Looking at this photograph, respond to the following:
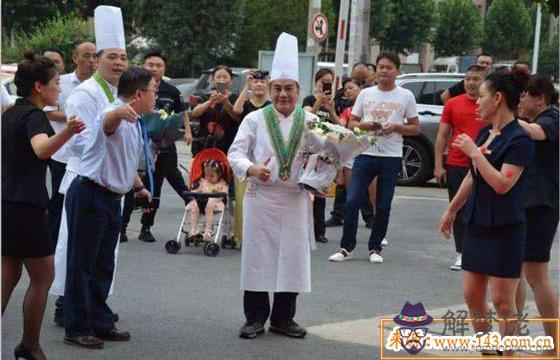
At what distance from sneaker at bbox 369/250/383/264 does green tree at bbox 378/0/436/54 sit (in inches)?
2250

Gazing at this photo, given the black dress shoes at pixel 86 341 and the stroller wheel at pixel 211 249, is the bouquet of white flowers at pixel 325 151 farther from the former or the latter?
the stroller wheel at pixel 211 249

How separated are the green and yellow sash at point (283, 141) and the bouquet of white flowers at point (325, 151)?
9 centimetres

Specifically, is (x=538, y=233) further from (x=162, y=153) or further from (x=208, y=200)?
(x=162, y=153)

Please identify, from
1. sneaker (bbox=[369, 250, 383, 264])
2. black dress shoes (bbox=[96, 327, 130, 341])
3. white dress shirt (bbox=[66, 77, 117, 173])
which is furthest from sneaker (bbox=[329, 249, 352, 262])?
white dress shirt (bbox=[66, 77, 117, 173])

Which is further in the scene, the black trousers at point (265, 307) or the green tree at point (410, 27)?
the green tree at point (410, 27)

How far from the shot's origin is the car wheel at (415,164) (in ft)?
63.8

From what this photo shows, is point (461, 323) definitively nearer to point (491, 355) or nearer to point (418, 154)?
point (491, 355)

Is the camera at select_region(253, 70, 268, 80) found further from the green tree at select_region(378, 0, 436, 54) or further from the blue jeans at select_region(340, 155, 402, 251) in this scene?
the green tree at select_region(378, 0, 436, 54)

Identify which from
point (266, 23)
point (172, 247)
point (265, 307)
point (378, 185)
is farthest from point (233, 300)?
point (266, 23)

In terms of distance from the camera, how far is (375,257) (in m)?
11.8

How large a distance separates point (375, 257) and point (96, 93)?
4.71 m

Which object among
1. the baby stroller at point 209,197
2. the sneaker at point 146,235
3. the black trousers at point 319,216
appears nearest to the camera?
the baby stroller at point 209,197

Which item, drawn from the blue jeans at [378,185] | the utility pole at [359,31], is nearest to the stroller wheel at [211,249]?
the blue jeans at [378,185]

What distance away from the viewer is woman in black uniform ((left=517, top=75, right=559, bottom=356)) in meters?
7.35
